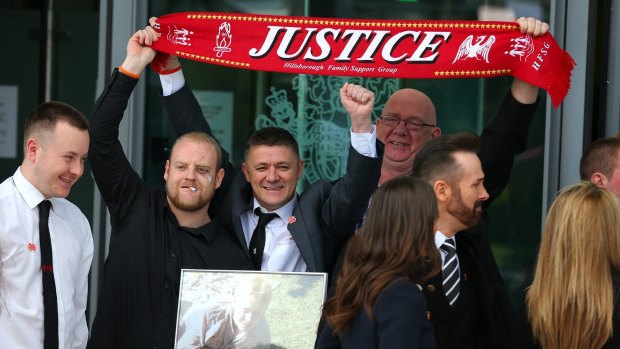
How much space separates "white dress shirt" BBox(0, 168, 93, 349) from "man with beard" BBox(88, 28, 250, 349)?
0.56 feet

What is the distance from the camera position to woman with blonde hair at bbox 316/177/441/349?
11.9 feet

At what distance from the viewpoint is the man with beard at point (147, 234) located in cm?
510

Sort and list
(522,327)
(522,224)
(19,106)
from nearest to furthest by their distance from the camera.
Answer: (522,327) < (522,224) < (19,106)

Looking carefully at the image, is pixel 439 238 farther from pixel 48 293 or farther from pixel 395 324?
pixel 48 293

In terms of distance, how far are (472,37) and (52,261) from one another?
7.70ft

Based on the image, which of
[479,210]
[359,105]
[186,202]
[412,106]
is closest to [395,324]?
[479,210]

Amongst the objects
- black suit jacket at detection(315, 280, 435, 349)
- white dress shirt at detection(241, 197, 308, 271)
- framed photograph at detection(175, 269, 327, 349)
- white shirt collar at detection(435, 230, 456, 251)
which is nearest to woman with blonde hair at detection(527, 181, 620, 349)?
white shirt collar at detection(435, 230, 456, 251)

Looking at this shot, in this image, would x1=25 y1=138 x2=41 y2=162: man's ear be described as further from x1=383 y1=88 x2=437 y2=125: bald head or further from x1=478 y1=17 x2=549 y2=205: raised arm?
x1=478 y1=17 x2=549 y2=205: raised arm

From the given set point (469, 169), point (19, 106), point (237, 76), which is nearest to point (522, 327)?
point (469, 169)

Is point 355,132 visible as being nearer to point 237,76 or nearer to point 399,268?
point 399,268

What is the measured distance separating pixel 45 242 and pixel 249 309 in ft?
3.16

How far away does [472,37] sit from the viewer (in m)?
5.51

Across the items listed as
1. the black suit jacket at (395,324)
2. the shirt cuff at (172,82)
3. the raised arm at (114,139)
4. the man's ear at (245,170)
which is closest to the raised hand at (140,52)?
the raised arm at (114,139)

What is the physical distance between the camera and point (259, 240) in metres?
5.27
